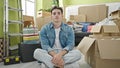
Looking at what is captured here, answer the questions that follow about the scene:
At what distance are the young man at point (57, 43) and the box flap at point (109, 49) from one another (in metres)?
0.34

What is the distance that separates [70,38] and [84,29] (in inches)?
93.4

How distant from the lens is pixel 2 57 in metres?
2.78

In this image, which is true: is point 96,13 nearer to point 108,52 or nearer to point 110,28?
point 110,28

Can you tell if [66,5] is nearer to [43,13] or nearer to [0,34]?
[43,13]

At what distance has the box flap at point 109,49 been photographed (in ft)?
6.23

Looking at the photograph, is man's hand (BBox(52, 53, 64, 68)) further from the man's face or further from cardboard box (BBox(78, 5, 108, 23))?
cardboard box (BBox(78, 5, 108, 23))

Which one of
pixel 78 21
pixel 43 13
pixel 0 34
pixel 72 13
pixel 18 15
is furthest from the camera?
pixel 72 13

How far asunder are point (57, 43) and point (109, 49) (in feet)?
2.28

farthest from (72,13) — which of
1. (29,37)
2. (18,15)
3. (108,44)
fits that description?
(108,44)

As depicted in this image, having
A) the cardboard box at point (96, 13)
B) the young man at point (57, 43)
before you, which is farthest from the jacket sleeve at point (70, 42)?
the cardboard box at point (96, 13)

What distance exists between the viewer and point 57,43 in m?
2.33

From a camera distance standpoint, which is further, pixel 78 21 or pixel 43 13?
pixel 78 21

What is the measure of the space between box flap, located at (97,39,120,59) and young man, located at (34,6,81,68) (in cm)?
34

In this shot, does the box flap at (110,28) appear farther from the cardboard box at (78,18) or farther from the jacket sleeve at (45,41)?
the cardboard box at (78,18)
